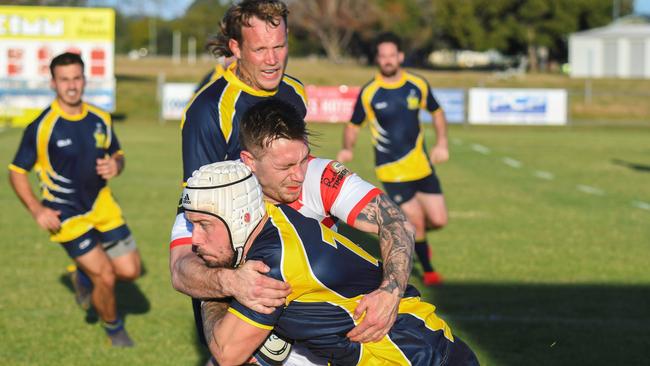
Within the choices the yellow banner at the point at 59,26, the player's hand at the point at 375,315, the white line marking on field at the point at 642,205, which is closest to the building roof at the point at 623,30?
the yellow banner at the point at 59,26

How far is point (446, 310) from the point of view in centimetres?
909

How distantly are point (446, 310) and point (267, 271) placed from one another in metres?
5.61

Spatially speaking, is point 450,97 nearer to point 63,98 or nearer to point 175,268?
point 63,98

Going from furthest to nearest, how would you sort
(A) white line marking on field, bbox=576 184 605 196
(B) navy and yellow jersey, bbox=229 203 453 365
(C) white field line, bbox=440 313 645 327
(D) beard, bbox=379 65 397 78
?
(A) white line marking on field, bbox=576 184 605 196
(D) beard, bbox=379 65 397 78
(C) white field line, bbox=440 313 645 327
(B) navy and yellow jersey, bbox=229 203 453 365

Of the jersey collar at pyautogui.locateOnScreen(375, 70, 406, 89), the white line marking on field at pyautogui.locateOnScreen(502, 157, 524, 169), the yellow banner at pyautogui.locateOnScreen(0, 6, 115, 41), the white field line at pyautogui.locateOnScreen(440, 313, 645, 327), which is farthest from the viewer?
the yellow banner at pyautogui.locateOnScreen(0, 6, 115, 41)

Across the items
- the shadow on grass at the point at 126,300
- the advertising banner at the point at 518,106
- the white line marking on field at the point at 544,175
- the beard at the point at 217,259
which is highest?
the advertising banner at the point at 518,106

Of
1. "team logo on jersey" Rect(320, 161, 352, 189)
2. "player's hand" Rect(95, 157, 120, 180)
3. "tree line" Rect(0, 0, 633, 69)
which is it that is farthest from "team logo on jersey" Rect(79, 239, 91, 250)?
"tree line" Rect(0, 0, 633, 69)

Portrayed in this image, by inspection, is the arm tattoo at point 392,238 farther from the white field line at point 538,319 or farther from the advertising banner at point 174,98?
the advertising banner at point 174,98

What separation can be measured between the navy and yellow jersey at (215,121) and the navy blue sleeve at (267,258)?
1.05 m

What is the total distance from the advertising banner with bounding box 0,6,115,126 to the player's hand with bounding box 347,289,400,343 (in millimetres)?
30764

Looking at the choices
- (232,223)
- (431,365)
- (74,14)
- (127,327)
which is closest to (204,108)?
(232,223)

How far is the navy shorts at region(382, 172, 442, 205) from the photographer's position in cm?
1077

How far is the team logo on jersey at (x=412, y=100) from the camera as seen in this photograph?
10.9 meters

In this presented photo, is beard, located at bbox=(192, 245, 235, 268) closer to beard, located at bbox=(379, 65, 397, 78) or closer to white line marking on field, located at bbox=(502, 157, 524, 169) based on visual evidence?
beard, located at bbox=(379, 65, 397, 78)
